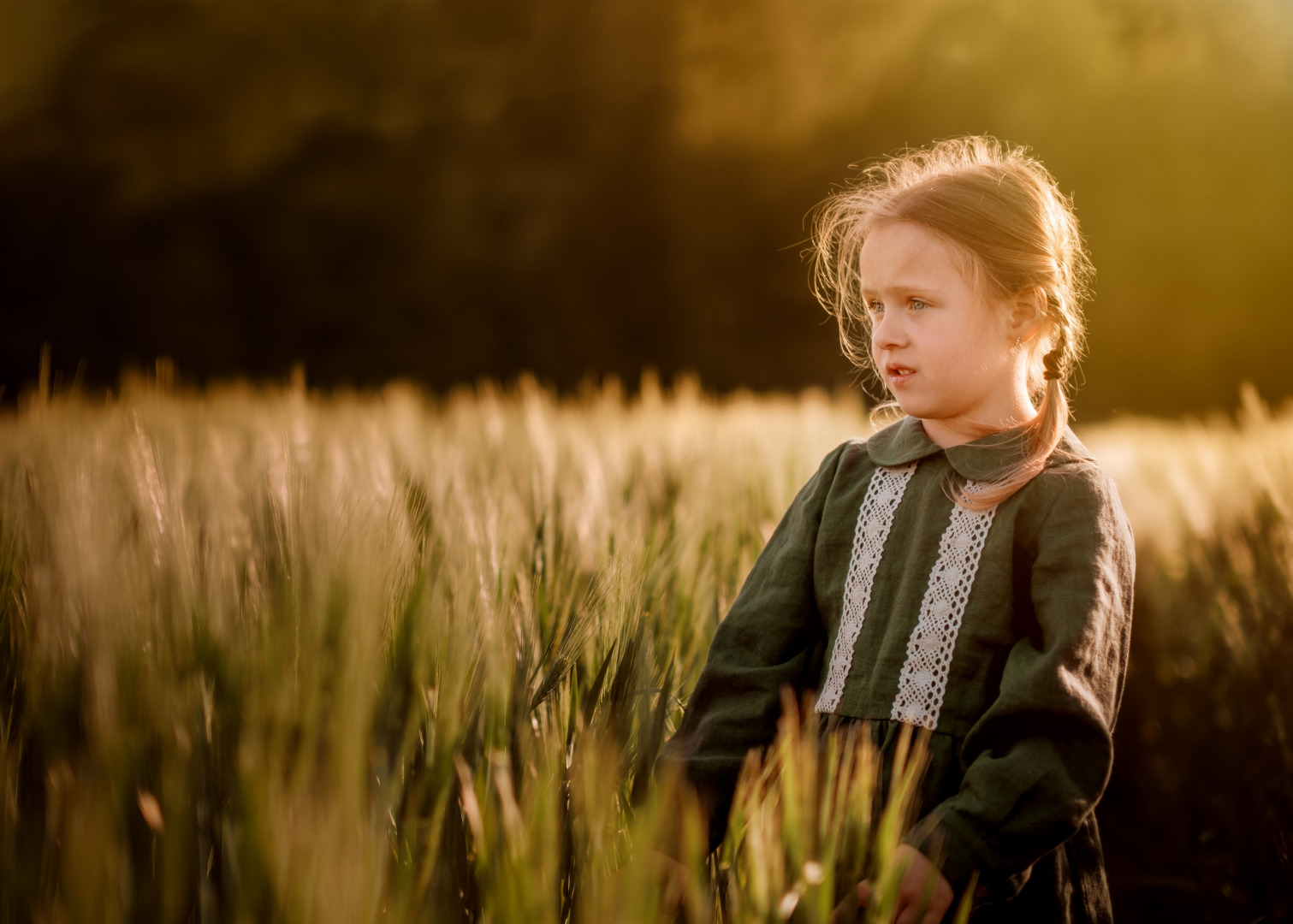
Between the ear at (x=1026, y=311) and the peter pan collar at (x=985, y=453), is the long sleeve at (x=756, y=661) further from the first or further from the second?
A: the ear at (x=1026, y=311)

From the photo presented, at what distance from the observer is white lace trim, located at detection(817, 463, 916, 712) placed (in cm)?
91

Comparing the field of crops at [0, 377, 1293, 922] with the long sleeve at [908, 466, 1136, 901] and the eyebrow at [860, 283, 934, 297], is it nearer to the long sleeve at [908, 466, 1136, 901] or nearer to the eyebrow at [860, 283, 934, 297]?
the long sleeve at [908, 466, 1136, 901]

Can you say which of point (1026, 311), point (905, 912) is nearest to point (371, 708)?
point (905, 912)

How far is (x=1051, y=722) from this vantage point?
2.43 feet

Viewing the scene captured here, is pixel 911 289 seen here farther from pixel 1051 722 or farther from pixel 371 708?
pixel 371 708

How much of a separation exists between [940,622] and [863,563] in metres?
0.11

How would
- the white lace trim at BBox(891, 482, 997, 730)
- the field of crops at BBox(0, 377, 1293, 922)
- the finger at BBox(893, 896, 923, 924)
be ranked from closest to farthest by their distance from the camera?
the field of crops at BBox(0, 377, 1293, 922)
the finger at BBox(893, 896, 923, 924)
the white lace trim at BBox(891, 482, 997, 730)

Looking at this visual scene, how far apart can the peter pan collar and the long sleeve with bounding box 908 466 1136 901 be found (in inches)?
2.6

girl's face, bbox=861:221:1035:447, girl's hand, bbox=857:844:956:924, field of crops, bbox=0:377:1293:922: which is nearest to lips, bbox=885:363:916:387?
girl's face, bbox=861:221:1035:447

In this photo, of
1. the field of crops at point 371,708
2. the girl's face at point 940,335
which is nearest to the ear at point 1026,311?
the girl's face at point 940,335

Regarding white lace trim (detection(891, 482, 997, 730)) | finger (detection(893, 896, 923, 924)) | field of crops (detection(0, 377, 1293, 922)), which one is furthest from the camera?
white lace trim (detection(891, 482, 997, 730))

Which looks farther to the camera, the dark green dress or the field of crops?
the dark green dress

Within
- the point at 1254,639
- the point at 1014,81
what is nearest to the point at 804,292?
the point at 1014,81

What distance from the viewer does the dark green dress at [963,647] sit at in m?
0.73
